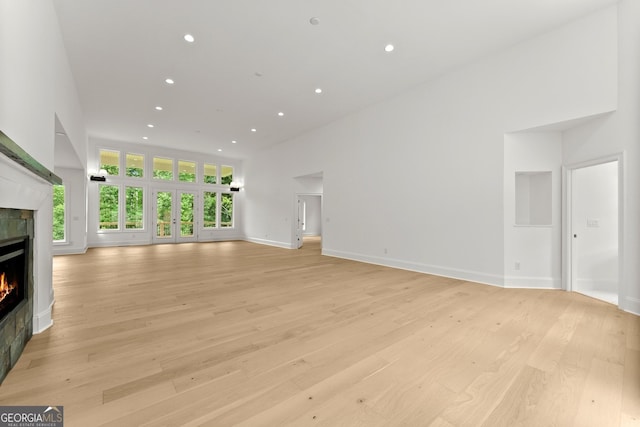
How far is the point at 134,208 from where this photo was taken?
1001cm

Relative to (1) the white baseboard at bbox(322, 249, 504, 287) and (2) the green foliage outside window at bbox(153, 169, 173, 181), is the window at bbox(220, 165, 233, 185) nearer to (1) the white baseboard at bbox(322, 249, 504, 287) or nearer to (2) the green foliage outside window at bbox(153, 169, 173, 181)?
(2) the green foliage outside window at bbox(153, 169, 173, 181)

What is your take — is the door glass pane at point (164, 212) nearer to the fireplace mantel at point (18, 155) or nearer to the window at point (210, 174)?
the window at point (210, 174)

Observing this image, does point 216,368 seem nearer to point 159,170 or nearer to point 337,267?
point 337,267

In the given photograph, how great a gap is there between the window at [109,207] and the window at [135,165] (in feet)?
A: 2.36

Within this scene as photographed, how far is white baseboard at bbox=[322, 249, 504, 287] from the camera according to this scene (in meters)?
4.48

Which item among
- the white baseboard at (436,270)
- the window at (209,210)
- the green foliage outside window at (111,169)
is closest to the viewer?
the white baseboard at (436,270)

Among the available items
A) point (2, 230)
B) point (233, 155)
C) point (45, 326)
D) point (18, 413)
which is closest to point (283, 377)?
point (18, 413)

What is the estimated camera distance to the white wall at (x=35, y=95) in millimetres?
1885

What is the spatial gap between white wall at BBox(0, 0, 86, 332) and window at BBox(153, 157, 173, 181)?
7.30 m

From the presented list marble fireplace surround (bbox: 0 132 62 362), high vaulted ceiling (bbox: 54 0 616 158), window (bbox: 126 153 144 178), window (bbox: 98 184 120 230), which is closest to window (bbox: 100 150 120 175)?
window (bbox: 126 153 144 178)

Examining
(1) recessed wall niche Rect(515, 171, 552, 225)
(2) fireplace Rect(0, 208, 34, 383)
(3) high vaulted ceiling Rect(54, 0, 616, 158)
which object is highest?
(3) high vaulted ceiling Rect(54, 0, 616, 158)

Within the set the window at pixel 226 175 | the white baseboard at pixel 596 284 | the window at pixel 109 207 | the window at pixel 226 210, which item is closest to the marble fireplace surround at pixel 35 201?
the white baseboard at pixel 596 284

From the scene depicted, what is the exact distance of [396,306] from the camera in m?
3.37

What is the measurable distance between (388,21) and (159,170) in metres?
9.96
